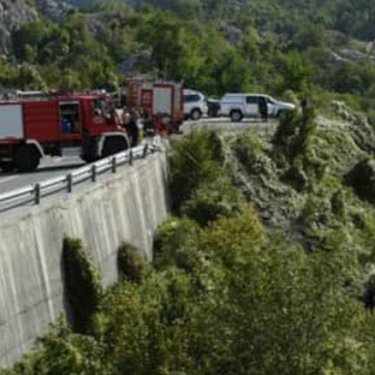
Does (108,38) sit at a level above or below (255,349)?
below

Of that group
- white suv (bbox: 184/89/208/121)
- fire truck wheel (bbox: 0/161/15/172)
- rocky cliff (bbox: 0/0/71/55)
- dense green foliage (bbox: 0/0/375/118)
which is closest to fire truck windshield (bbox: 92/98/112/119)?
fire truck wheel (bbox: 0/161/15/172)

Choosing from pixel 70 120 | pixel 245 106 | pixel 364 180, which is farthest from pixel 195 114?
pixel 70 120

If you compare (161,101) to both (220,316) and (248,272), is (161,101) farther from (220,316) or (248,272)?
(220,316)

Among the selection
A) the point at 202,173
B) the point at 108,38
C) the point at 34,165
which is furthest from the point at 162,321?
the point at 108,38

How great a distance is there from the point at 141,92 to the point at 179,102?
163 centimetres

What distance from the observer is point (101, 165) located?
32750 mm

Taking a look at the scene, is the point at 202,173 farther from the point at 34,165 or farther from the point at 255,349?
the point at 255,349

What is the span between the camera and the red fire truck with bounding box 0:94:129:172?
37.8 meters

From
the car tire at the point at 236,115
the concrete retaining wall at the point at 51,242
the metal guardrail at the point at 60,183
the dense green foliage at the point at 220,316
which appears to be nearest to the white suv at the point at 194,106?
the car tire at the point at 236,115

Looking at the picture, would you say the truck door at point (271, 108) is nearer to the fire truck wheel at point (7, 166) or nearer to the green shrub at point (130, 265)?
the fire truck wheel at point (7, 166)

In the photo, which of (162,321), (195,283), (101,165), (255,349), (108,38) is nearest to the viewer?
(255,349)

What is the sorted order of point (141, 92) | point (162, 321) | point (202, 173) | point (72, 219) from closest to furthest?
point (162, 321) → point (72, 219) → point (202, 173) → point (141, 92)

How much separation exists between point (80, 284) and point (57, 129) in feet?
41.5

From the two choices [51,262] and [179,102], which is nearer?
[51,262]
